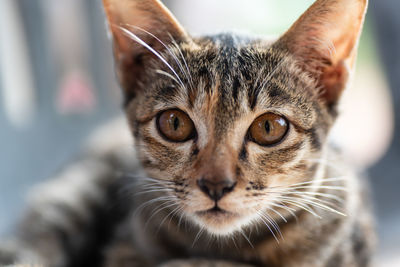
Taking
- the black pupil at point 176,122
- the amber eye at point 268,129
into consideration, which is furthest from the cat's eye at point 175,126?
the amber eye at point 268,129

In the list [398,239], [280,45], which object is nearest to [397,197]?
[398,239]

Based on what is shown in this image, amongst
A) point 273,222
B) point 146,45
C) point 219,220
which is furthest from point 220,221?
point 146,45

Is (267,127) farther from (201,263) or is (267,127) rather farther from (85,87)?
(85,87)

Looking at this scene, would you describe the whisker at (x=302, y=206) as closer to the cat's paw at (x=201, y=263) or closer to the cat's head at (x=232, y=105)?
the cat's head at (x=232, y=105)

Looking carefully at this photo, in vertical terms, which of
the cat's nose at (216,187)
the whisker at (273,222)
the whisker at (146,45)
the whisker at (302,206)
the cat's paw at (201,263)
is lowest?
the cat's paw at (201,263)

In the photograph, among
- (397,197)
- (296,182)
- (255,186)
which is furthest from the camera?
(397,197)

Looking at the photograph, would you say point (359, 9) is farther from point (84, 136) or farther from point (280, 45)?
point (84, 136)

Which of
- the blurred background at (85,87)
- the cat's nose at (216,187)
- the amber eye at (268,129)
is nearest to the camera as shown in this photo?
the cat's nose at (216,187)
